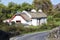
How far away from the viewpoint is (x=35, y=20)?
161 ft

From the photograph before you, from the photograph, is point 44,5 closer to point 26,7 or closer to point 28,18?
point 26,7

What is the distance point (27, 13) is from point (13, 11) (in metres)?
15.7

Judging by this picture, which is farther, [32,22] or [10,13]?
[10,13]

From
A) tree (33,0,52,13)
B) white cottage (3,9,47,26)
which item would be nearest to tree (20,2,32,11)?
tree (33,0,52,13)

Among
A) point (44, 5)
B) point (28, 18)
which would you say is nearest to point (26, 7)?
point (44, 5)

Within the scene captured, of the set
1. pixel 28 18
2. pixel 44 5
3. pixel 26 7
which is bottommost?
pixel 28 18

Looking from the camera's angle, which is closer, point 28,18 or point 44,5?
point 28,18

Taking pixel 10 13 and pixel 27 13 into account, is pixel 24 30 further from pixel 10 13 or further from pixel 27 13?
pixel 10 13

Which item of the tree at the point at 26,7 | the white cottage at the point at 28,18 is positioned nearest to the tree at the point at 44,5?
the tree at the point at 26,7

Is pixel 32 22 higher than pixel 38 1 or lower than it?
lower

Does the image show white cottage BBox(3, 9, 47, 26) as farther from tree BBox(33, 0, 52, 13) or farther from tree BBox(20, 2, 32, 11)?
tree BBox(33, 0, 52, 13)

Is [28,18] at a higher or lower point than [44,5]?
lower

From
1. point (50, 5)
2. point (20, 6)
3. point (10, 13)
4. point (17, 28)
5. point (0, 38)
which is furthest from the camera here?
point (50, 5)

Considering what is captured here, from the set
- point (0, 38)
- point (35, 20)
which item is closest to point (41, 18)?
point (35, 20)
